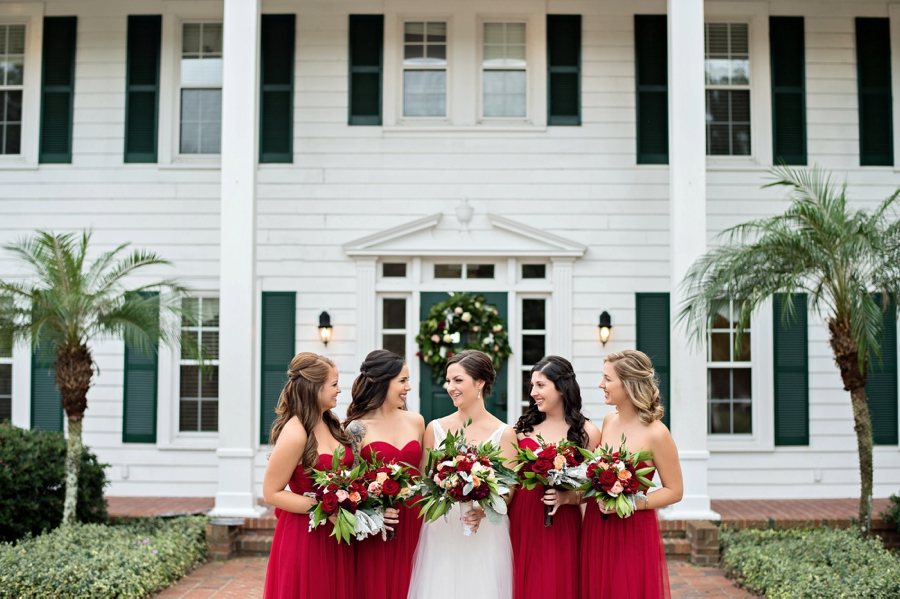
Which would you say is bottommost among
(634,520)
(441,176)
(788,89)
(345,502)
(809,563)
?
(809,563)

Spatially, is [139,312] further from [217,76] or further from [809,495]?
[809,495]

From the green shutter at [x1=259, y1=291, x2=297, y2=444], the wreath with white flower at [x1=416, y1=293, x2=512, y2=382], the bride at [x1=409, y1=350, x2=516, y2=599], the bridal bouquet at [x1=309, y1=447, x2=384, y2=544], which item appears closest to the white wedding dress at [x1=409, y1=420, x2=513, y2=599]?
the bride at [x1=409, y1=350, x2=516, y2=599]

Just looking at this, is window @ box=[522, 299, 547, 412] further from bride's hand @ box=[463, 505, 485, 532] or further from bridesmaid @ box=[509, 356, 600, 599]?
bride's hand @ box=[463, 505, 485, 532]

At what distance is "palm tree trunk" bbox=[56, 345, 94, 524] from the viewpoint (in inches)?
298

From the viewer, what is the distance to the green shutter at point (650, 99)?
10.1 metres

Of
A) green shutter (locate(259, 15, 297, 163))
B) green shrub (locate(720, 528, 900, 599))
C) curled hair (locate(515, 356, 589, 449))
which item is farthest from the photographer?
green shutter (locate(259, 15, 297, 163))

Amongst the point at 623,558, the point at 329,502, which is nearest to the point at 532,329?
the point at 623,558

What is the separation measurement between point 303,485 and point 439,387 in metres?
5.71

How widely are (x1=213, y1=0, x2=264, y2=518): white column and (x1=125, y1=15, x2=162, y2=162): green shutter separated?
2.27m

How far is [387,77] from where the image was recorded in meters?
10.1

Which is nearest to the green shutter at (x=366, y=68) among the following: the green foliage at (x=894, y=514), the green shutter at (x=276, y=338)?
the green shutter at (x=276, y=338)

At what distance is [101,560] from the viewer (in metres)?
6.39

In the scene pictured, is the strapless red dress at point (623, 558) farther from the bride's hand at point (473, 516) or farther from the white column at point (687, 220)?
the white column at point (687, 220)

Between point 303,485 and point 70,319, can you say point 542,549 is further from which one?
point 70,319
